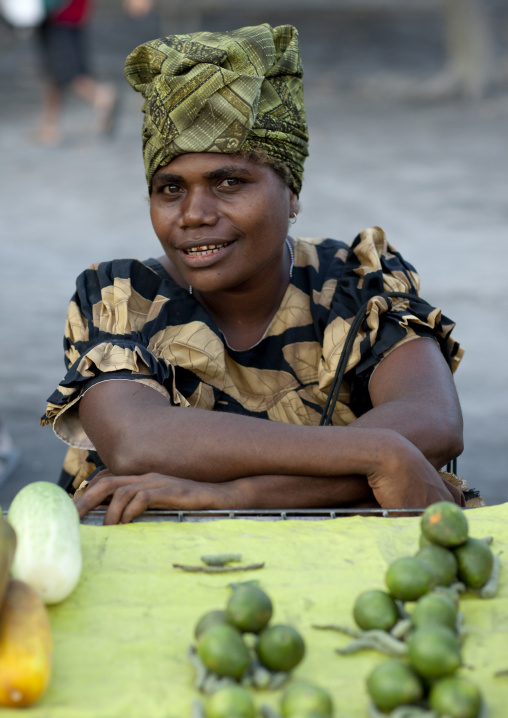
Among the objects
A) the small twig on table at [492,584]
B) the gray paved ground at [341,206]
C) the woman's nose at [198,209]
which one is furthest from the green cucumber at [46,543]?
the gray paved ground at [341,206]

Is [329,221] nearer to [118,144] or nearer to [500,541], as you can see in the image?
[118,144]

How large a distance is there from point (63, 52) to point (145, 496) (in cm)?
923

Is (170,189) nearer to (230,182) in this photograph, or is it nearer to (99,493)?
(230,182)

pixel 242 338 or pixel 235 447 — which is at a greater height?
pixel 242 338

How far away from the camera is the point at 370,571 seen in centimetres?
177

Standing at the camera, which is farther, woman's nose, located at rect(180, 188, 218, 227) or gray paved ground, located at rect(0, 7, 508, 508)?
gray paved ground, located at rect(0, 7, 508, 508)

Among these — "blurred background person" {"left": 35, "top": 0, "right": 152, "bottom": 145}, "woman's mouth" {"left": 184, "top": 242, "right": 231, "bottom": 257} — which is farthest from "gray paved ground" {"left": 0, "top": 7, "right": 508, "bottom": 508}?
"woman's mouth" {"left": 184, "top": 242, "right": 231, "bottom": 257}

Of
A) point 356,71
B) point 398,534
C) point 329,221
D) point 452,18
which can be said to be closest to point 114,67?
point 356,71

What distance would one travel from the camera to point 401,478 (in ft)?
7.14

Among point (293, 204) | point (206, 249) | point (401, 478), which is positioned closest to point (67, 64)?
point (293, 204)

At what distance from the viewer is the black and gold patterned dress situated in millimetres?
2635

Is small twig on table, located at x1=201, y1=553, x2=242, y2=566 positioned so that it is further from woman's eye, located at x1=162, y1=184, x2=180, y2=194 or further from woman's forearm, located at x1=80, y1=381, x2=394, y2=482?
woman's eye, located at x1=162, y1=184, x2=180, y2=194

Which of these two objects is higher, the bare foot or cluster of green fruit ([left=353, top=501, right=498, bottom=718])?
the bare foot

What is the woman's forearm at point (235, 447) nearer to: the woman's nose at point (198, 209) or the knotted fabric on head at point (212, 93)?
the woman's nose at point (198, 209)
